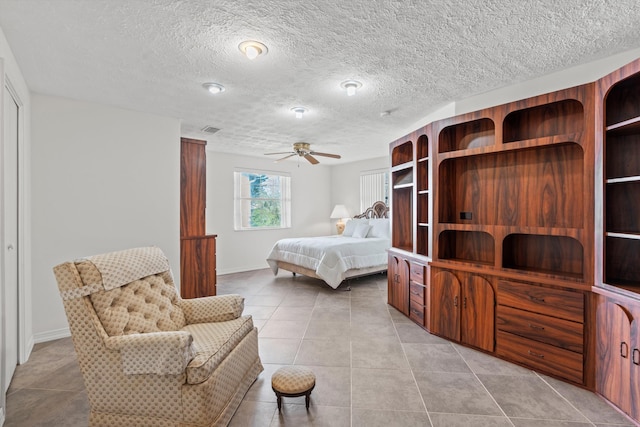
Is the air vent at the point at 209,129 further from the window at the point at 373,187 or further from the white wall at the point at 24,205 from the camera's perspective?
the window at the point at 373,187

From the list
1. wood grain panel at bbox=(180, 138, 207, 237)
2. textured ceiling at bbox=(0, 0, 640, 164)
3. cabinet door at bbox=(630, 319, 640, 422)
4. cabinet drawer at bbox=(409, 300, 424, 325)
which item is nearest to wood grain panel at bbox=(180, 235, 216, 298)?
wood grain panel at bbox=(180, 138, 207, 237)

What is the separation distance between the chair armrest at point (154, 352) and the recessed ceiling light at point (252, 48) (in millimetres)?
1961

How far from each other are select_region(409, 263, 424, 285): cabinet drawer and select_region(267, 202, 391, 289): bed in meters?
1.52

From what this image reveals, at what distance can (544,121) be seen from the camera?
271cm

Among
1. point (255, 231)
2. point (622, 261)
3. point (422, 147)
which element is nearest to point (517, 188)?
point (622, 261)

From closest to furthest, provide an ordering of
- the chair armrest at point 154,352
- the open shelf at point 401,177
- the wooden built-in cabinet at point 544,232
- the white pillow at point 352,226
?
the chair armrest at point 154,352 → the wooden built-in cabinet at point 544,232 → the open shelf at point 401,177 → the white pillow at point 352,226

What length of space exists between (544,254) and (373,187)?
4677mm

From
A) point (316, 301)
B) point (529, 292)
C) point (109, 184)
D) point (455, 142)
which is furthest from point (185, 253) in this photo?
point (529, 292)

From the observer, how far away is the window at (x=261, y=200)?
6703 mm

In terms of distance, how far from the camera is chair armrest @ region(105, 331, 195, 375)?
1.64 metres

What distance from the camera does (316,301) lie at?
14.6 feet

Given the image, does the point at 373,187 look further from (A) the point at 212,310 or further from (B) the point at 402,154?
(A) the point at 212,310

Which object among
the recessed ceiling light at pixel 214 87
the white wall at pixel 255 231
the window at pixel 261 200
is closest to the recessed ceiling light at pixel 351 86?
the recessed ceiling light at pixel 214 87

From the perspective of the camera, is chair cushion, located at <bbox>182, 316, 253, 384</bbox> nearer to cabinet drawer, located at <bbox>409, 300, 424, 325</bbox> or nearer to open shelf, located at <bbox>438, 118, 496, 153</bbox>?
cabinet drawer, located at <bbox>409, 300, 424, 325</bbox>
